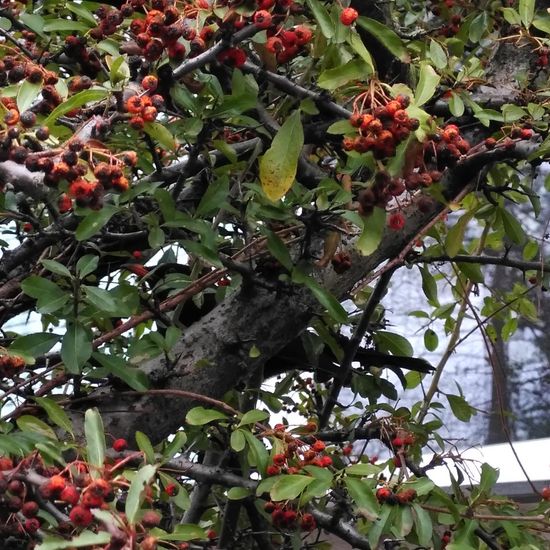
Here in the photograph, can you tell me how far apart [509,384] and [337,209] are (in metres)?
2.08

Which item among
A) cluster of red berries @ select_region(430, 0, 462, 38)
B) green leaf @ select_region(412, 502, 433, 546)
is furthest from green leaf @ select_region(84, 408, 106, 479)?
cluster of red berries @ select_region(430, 0, 462, 38)

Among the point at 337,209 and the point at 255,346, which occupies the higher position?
the point at 337,209

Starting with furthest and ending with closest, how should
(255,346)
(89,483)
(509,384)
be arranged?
1. (509,384)
2. (255,346)
3. (89,483)

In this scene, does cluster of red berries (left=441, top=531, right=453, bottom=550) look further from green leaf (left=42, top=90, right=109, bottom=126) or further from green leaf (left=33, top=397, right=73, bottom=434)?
green leaf (left=42, top=90, right=109, bottom=126)

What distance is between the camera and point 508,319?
2.54 metres

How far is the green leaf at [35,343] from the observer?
1.41m

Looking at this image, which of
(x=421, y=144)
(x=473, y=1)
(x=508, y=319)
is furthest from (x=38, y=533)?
(x=508, y=319)

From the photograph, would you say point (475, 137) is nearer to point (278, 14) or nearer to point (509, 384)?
point (278, 14)

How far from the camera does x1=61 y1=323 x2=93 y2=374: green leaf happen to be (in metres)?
1.32

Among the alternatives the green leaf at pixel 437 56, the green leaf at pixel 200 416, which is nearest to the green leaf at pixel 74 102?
the green leaf at pixel 200 416

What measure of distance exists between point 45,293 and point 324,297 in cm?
43

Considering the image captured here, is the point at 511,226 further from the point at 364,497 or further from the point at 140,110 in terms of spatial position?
the point at 140,110

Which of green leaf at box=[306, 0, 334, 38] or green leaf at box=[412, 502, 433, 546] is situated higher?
green leaf at box=[306, 0, 334, 38]

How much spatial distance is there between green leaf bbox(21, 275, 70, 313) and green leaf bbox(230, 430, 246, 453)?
1.05 ft
